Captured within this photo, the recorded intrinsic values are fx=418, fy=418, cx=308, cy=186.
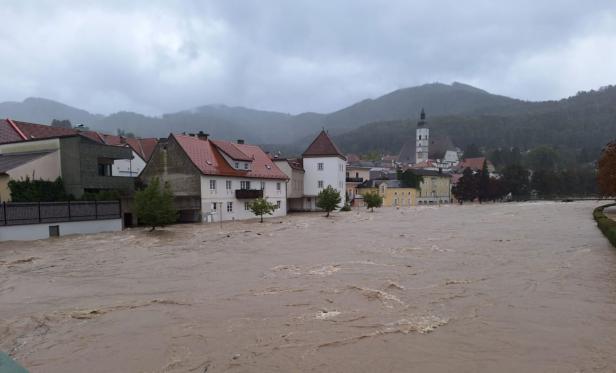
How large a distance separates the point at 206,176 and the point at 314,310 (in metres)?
31.5

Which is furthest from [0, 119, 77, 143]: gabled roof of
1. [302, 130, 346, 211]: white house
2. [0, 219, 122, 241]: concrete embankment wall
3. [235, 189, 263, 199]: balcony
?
[302, 130, 346, 211]: white house

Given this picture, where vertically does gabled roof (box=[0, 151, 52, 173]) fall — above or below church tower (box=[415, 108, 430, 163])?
below

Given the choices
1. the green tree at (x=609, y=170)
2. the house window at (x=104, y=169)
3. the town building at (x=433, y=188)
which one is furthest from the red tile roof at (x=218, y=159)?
the town building at (x=433, y=188)

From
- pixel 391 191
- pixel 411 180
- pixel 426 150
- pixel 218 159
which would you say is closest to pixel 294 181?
pixel 218 159

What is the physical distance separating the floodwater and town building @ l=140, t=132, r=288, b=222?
18.7 meters

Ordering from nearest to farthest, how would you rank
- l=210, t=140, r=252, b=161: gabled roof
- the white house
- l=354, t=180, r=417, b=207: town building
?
l=210, t=140, r=252, b=161: gabled roof → the white house → l=354, t=180, r=417, b=207: town building

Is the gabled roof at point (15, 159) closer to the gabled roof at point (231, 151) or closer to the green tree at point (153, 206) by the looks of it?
the green tree at point (153, 206)

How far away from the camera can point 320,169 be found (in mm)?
64188

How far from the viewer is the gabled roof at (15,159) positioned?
102 feet

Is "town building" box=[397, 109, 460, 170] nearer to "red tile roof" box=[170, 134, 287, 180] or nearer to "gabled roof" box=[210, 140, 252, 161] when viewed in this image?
"red tile roof" box=[170, 134, 287, 180]

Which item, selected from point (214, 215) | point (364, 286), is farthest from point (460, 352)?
point (214, 215)

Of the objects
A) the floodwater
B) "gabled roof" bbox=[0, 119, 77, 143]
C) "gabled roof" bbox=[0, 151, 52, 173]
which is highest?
"gabled roof" bbox=[0, 119, 77, 143]

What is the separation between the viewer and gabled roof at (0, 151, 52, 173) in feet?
102

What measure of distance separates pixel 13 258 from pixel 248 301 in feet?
49.9
